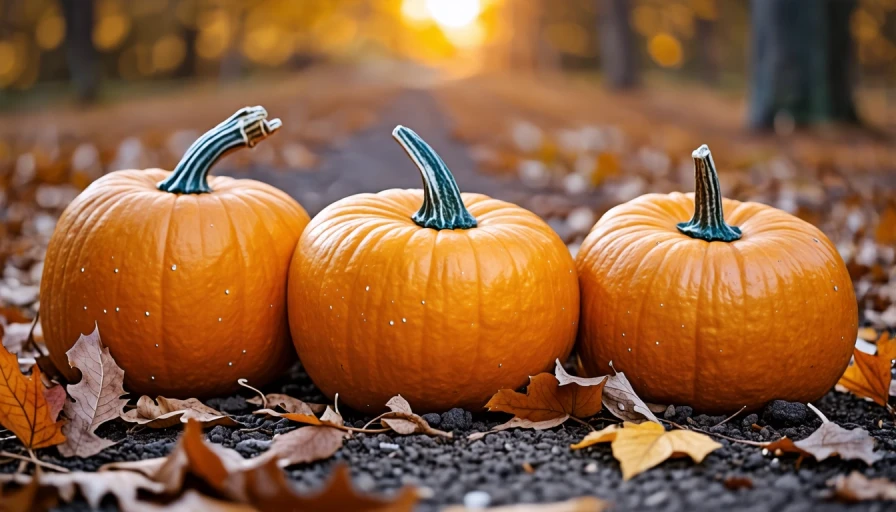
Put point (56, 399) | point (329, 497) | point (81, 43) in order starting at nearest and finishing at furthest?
point (329, 497) → point (56, 399) → point (81, 43)

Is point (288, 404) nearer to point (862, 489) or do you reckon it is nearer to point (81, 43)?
point (862, 489)

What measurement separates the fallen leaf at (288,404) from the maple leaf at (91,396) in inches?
16.0

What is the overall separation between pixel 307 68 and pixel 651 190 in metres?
31.1

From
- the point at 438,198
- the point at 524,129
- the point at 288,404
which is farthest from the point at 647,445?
the point at 524,129

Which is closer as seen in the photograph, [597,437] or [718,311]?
[597,437]

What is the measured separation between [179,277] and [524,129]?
310 inches

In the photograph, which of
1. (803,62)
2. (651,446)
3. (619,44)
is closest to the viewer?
(651,446)

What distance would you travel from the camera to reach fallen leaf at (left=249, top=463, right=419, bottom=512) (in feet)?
4.64

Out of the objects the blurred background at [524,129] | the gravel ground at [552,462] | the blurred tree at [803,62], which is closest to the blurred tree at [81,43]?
the blurred background at [524,129]

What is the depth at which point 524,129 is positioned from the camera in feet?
32.0

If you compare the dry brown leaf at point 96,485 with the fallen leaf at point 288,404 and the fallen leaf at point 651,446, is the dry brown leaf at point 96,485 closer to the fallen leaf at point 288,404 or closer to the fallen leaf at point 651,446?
the fallen leaf at point 288,404

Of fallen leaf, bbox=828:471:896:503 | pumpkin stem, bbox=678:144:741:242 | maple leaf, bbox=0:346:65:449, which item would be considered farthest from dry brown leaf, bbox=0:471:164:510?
pumpkin stem, bbox=678:144:741:242

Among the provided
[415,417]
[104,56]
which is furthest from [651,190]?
[104,56]

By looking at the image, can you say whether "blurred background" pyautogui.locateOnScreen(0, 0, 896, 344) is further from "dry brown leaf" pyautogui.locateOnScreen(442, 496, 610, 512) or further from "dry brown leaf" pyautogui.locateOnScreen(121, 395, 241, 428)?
"dry brown leaf" pyautogui.locateOnScreen(442, 496, 610, 512)
